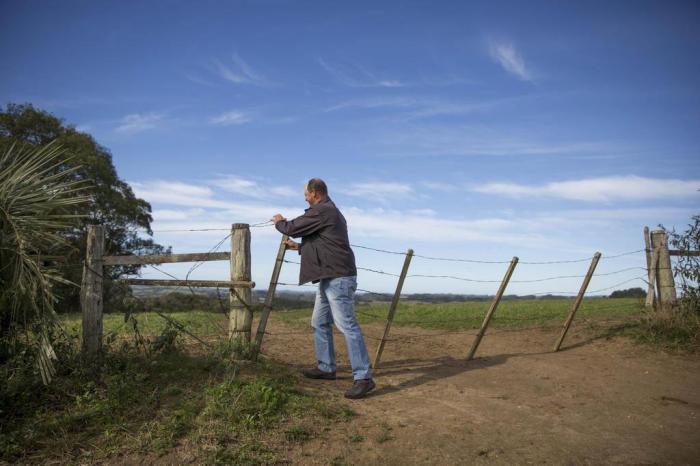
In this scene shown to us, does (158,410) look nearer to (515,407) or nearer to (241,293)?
(241,293)

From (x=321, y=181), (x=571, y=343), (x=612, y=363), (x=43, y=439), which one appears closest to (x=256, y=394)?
(x=43, y=439)

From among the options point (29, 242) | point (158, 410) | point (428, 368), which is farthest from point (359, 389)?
point (29, 242)

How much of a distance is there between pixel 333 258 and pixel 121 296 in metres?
2.75

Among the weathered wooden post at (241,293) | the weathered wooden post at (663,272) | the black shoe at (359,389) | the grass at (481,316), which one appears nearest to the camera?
the black shoe at (359,389)

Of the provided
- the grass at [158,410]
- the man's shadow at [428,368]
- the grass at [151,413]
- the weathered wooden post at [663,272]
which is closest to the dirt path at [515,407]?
the man's shadow at [428,368]

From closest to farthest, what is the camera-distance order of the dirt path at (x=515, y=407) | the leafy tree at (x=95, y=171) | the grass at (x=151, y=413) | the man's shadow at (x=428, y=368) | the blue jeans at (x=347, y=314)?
the grass at (x=151, y=413)
the dirt path at (x=515, y=407)
the blue jeans at (x=347, y=314)
the man's shadow at (x=428, y=368)
the leafy tree at (x=95, y=171)

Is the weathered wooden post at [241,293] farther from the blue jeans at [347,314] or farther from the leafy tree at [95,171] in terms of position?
the leafy tree at [95,171]

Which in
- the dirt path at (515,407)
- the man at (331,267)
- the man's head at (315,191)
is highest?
the man's head at (315,191)

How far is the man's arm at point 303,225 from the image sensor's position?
595 cm

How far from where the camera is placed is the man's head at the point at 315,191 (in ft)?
20.4

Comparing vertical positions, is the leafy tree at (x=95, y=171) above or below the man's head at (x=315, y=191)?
above

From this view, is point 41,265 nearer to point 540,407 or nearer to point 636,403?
point 540,407

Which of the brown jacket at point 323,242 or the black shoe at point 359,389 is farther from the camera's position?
the brown jacket at point 323,242

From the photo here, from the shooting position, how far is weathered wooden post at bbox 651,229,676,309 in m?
10.3
